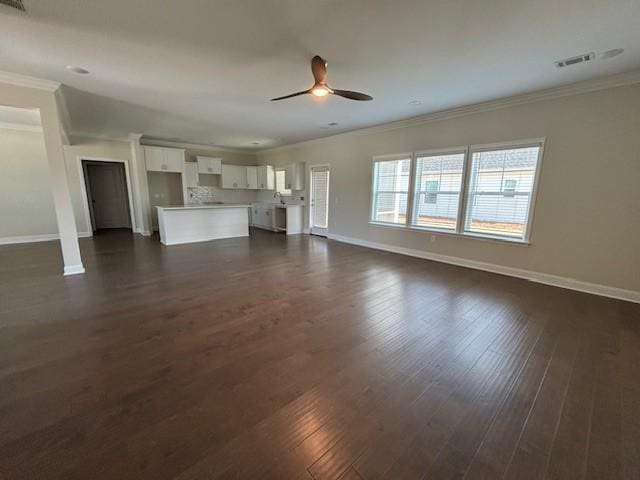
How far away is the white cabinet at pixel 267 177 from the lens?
907cm

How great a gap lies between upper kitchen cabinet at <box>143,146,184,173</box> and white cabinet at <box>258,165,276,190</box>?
2568mm

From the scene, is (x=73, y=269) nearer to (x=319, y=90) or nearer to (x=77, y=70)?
(x=77, y=70)

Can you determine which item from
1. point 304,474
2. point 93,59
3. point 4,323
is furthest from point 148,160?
point 304,474

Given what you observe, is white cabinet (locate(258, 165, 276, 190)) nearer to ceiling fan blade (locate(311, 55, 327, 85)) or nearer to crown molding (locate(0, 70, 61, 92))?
crown molding (locate(0, 70, 61, 92))

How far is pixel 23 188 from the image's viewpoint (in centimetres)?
611

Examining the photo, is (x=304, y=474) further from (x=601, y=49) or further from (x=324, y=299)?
(x=601, y=49)

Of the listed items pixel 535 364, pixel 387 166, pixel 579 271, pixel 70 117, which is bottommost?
pixel 535 364

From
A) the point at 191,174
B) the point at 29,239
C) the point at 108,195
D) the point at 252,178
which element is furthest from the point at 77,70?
the point at 108,195

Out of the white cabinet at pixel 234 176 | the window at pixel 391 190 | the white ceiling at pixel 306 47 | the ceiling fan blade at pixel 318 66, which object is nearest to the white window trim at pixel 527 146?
the white ceiling at pixel 306 47

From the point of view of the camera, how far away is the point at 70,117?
16.7 feet

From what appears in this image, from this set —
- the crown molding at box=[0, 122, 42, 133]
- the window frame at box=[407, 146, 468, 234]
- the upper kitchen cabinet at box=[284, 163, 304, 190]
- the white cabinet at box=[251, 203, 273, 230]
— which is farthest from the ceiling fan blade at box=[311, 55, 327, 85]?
the crown molding at box=[0, 122, 42, 133]

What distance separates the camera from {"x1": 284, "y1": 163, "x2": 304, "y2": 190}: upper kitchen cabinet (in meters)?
7.87

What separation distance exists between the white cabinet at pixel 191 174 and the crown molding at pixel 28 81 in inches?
180

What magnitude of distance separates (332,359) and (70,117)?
22.4 ft
